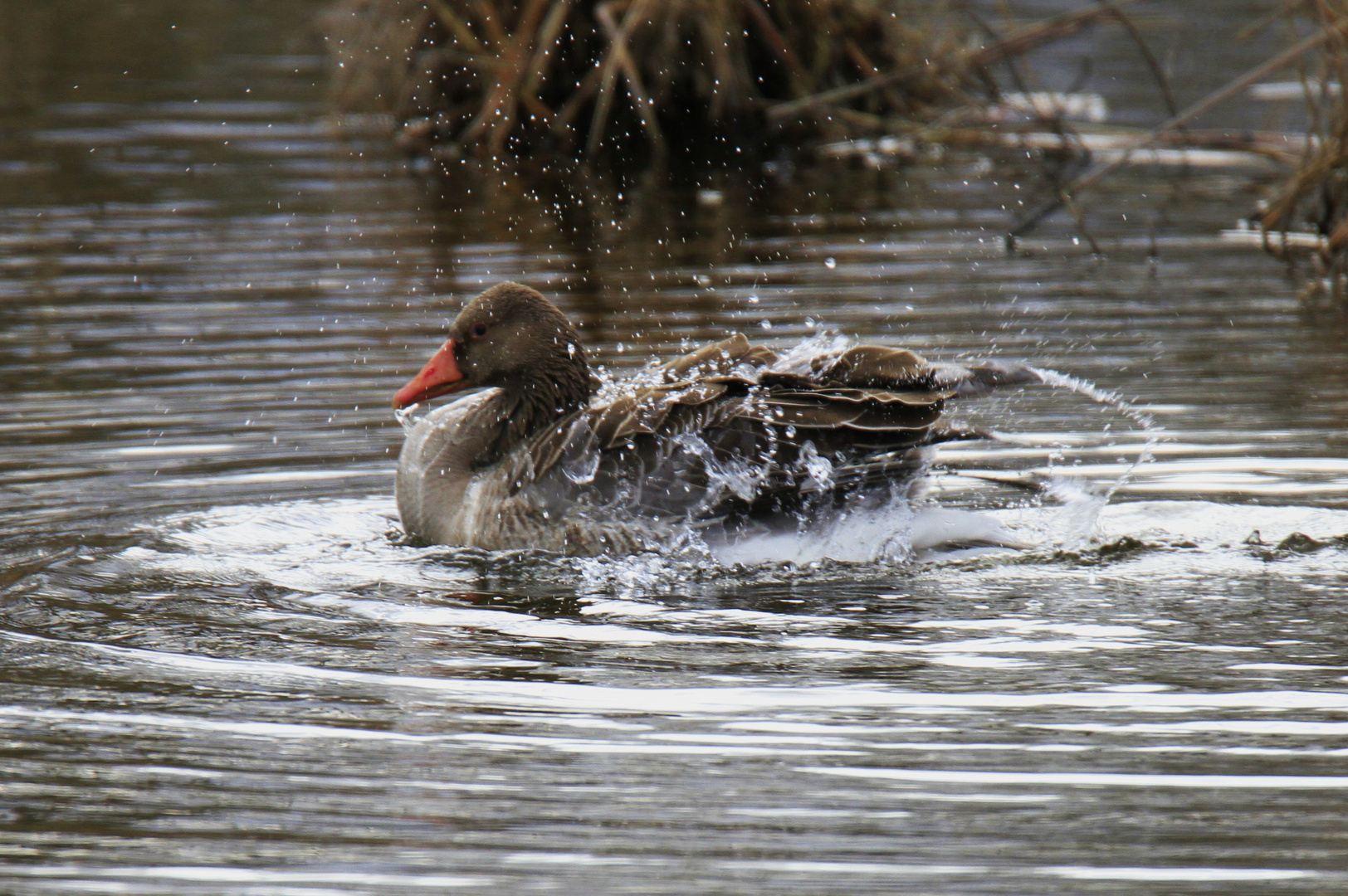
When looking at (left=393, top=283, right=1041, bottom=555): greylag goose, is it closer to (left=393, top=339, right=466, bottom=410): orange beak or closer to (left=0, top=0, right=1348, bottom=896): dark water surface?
(left=0, top=0, right=1348, bottom=896): dark water surface

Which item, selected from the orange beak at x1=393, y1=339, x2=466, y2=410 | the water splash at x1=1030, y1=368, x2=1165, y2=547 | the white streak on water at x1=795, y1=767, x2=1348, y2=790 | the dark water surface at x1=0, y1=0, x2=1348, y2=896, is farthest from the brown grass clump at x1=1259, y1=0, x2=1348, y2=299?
the white streak on water at x1=795, y1=767, x2=1348, y2=790

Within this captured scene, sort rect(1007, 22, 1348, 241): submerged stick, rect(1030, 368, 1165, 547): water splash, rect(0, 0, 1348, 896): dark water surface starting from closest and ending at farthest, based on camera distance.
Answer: rect(0, 0, 1348, 896): dark water surface, rect(1030, 368, 1165, 547): water splash, rect(1007, 22, 1348, 241): submerged stick

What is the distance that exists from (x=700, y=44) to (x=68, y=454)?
998 cm

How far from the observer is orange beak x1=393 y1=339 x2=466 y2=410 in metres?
7.62

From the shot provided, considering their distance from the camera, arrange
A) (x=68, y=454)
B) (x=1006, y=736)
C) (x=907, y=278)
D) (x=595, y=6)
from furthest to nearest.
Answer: (x=595, y=6) → (x=907, y=278) → (x=68, y=454) → (x=1006, y=736)

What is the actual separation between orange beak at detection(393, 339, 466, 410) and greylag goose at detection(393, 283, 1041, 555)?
0.42 m

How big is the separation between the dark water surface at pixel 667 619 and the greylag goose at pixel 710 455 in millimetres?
174

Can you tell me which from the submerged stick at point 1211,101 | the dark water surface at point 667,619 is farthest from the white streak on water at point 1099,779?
the submerged stick at point 1211,101

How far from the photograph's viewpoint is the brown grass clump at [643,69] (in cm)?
1673

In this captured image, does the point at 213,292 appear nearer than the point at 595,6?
Yes

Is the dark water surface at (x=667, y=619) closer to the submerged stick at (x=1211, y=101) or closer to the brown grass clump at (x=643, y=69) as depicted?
the submerged stick at (x=1211, y=101)

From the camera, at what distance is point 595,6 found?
55.5 feet

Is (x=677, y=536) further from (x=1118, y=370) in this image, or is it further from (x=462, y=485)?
(x=1118, y=370)

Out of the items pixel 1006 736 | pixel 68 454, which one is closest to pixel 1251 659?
pixel 1006 736
